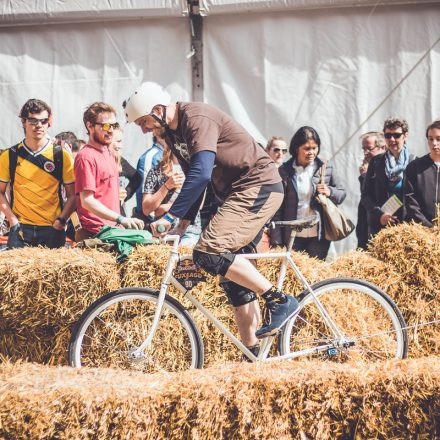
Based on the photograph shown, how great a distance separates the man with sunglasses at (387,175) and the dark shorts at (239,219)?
2250mm

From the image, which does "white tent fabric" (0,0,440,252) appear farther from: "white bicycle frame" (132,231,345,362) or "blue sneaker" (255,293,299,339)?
"blue sneaker" (255,293,299,339)

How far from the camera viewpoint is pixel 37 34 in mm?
9188

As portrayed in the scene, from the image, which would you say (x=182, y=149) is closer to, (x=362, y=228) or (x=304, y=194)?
(x=304, y=194)

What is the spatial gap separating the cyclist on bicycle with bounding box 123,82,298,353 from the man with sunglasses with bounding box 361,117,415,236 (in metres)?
2.25

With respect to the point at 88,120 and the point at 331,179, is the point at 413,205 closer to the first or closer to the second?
the point at 331,179

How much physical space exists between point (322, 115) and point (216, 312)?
12.6 feet

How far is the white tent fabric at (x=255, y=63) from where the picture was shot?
8.85 metres

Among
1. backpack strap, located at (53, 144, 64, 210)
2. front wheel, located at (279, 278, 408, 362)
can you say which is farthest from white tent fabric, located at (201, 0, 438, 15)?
front wheel, located at (279, 278, 408, 362)

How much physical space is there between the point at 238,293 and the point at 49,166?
216 cm

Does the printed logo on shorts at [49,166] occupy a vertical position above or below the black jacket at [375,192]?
above

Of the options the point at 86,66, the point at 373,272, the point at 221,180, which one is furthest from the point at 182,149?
the point at 86,66

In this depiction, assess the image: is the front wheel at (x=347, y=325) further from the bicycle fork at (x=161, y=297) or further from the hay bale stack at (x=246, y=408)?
the hay bale stack at (x=246, y=408)

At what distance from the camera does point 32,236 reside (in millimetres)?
6691

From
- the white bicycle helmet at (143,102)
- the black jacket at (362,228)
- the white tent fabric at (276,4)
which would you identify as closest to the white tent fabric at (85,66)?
the white tent fabric at (276,4)
